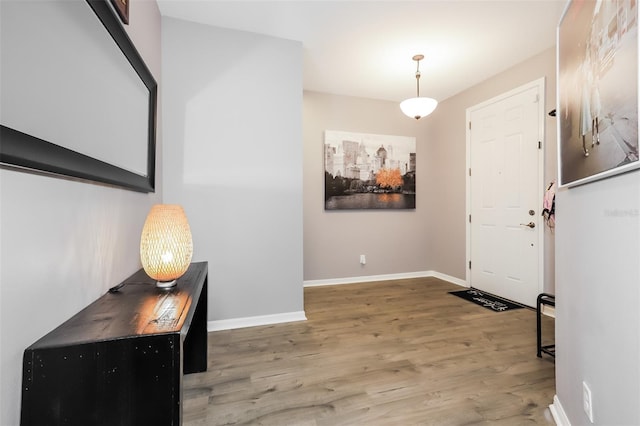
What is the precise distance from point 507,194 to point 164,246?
3561 mm

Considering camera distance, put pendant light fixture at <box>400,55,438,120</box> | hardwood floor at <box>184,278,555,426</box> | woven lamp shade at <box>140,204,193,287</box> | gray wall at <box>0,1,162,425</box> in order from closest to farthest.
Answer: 1. gray wall at <box>0,1,162,425</box>
2. woven lamp shade at <box>140,204,193,287</box>
3. hardwood floor at <box>184,278,555,426</box>
4. pendant light fixture at <box>400,55,438,120</box>

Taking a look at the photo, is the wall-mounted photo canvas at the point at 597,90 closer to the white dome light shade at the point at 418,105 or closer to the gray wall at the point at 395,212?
the white dome light shade at the point at 418,105

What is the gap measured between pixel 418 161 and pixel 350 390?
3.59m

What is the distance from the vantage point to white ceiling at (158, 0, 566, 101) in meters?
2.27

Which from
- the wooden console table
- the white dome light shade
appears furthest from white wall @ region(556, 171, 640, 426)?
the white dome light shade

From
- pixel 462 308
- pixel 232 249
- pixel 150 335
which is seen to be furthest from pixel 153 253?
pixel 462 308

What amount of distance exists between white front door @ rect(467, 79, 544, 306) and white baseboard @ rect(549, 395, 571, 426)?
183 cm

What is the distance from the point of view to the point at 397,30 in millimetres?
2574

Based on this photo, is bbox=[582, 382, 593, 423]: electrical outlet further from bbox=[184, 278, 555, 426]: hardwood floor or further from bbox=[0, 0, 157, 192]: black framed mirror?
bbox=[0, 0, 157, 192]: black framed mirror

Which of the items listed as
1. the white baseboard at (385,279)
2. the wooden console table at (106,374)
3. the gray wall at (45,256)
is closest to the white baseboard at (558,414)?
the wooden console table at (106,374)

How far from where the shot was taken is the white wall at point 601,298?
33.0 inches

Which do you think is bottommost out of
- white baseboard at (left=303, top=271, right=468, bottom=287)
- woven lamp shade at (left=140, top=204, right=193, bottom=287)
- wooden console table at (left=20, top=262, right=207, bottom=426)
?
white baseboard at (left=303, top=271, right=468, bottom=287)

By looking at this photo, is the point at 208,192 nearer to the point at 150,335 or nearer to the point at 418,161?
the point at 150,335

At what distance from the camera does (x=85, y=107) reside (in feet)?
3.45
